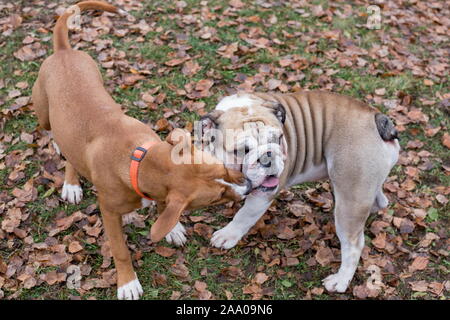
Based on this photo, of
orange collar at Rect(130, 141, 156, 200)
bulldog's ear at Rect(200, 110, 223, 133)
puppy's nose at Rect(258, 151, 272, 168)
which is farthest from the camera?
bulldog's ear at Rect(200, 110, 223, 133)

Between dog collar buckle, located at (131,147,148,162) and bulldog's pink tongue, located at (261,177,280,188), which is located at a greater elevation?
dog collar buckle, located at (131,147,148,162)

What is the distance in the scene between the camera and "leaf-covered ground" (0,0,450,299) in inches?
189

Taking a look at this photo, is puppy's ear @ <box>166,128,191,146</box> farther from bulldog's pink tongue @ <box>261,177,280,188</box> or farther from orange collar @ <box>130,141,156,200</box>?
bulldog's pink tongue @ <box>261,177,280,188</box>

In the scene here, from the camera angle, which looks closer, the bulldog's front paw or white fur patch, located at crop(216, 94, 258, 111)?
white fur patch, located at crop(216, 94, 258, 111)

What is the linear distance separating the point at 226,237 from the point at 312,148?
130 cm

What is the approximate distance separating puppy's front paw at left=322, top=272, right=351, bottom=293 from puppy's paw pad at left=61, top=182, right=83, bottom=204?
2.81m

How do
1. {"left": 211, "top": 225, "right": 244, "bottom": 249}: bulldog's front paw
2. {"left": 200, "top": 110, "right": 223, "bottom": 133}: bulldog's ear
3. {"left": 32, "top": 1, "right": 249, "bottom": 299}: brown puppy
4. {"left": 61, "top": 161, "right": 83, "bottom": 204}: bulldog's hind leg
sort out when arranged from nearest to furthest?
{"left": 32, "top": 1, "right": 249, "bottom": 299}: brown puppy → {"left": 200, "top": 110, "right": 223, "bottom": 133}: bulldog's ear → {"left": 211, "top": 225, "right": 244, "bottom": 249}: bulldog's front paw → {"left": 61, "top": 161, "right": 83, "bottom": 204}: bulldog's hind leg

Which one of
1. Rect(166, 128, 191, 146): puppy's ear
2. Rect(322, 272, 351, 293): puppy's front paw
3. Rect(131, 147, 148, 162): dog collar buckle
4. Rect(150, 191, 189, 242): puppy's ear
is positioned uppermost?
Rect(166, 128, 191, 146): puppy's ear

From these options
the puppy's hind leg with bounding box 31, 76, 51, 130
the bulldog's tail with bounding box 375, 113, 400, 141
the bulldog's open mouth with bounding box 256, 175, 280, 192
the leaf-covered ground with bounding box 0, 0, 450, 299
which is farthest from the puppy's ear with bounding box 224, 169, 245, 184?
the puppy's hind leg with bounding box 31, 76, 51, 130

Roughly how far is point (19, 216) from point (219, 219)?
216 cm

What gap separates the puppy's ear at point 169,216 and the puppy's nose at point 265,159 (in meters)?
0.85

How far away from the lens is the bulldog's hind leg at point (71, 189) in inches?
204

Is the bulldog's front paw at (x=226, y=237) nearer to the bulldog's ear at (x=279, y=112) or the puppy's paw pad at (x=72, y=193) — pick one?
the bulldog's ear at (x=279, y=112)

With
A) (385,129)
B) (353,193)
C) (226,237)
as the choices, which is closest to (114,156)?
(226,237)
